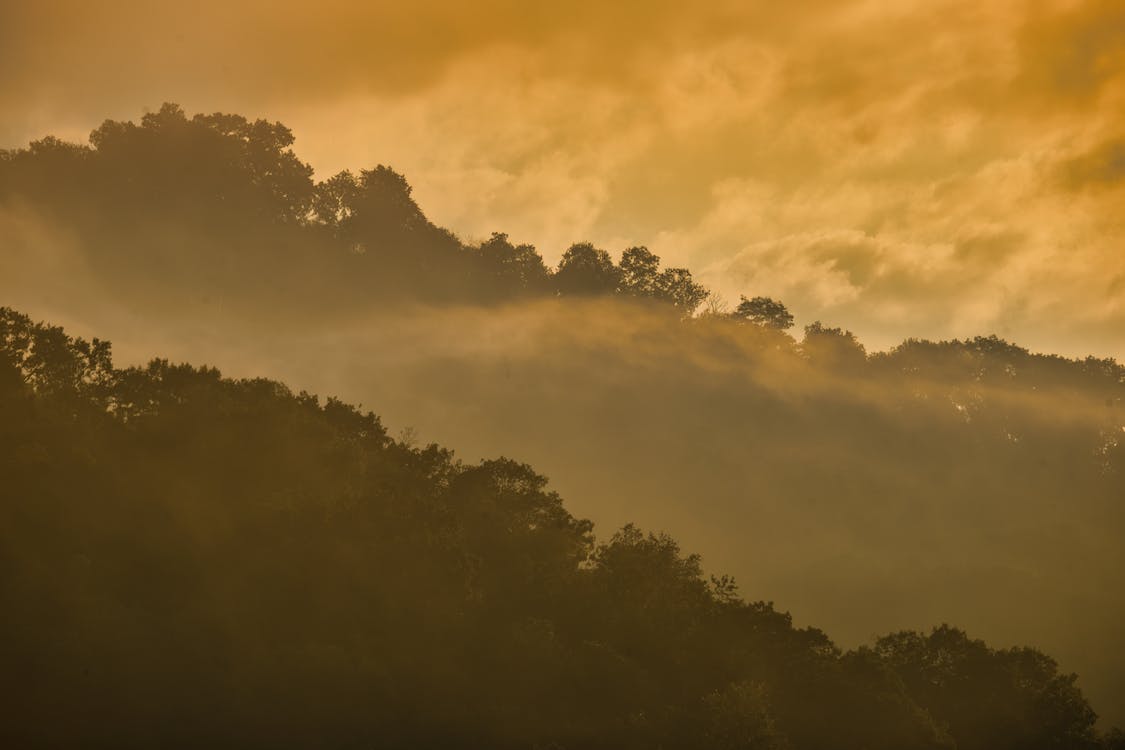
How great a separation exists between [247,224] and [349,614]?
68.5 m

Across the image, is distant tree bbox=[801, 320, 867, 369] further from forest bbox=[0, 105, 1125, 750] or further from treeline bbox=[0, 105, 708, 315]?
treeline bbox=[0, 105, 708, 315]

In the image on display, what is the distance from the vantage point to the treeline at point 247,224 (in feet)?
353

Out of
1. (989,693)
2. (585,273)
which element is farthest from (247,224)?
(989,693)

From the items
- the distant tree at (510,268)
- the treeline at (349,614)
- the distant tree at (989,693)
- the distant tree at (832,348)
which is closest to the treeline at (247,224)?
the distant tree at (510,268)

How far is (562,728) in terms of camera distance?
177 ft

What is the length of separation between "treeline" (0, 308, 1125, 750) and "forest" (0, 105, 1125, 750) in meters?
0.17

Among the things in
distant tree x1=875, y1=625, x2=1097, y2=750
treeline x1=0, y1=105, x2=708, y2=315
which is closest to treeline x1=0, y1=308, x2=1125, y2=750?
distant tree x1=875, y1=625, x2=1097, y2=750

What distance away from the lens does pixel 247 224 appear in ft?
372

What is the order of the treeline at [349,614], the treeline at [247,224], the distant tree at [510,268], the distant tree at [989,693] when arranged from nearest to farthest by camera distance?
the treeline at [349,614] < the distant tree at [989,693] < the treeline at [247,224] < the distant tree at [510,268]

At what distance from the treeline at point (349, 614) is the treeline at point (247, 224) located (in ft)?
160

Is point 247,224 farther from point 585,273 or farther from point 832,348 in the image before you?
point 832,348

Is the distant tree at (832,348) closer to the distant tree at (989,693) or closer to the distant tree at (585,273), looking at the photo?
the distant tree at (585,273)

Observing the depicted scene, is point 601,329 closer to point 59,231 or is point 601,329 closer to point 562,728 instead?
point 59,231

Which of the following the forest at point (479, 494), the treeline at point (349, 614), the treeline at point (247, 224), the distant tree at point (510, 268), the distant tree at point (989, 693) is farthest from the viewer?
the distant tree at point (510, 268)
